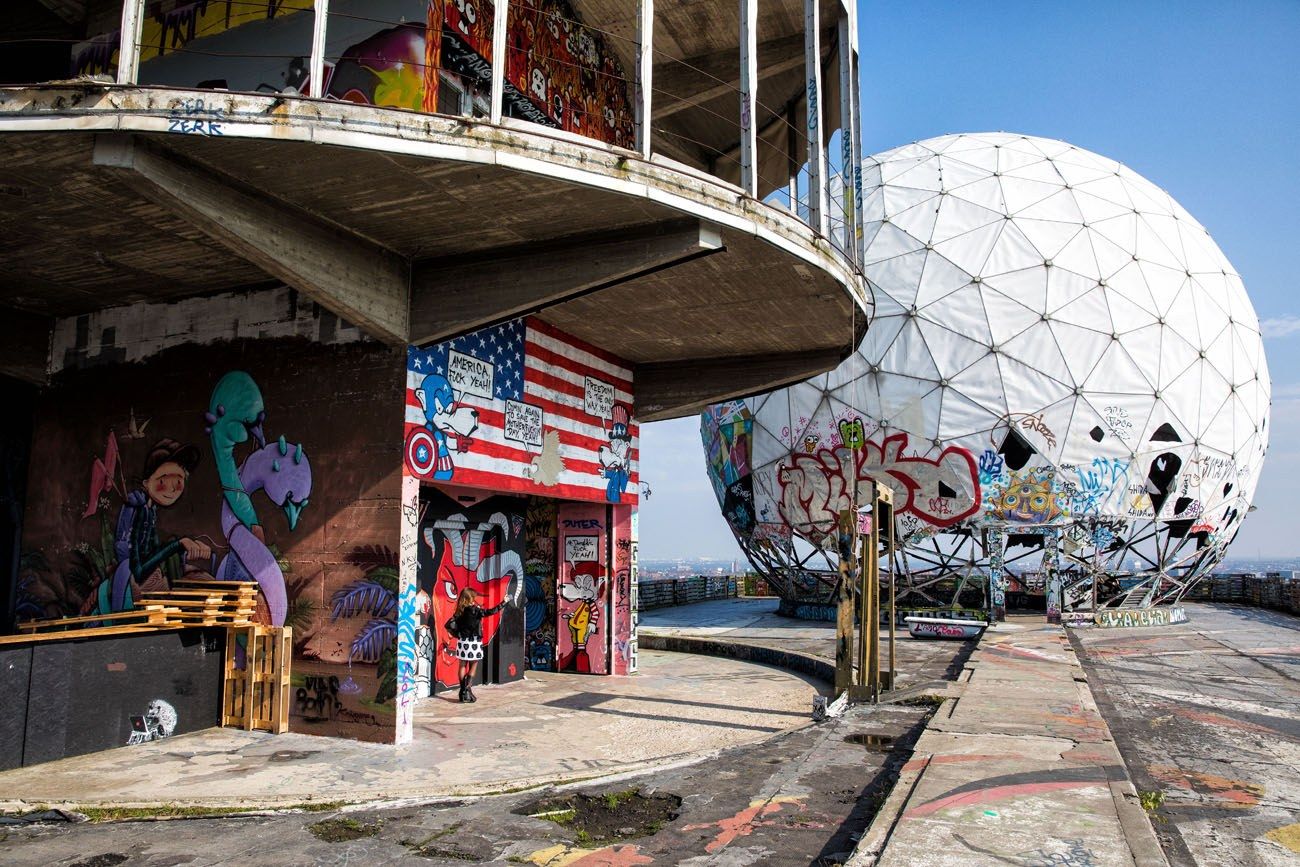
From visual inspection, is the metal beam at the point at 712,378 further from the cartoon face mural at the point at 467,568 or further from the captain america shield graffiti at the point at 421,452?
the captain america shield graffiti at the point at 421,452

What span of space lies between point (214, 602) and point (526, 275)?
533cm

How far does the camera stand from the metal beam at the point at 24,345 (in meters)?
12.9

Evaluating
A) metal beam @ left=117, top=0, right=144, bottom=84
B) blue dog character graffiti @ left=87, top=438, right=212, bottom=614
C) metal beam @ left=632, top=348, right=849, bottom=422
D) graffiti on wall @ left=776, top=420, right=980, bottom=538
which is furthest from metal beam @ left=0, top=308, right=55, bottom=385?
graffiti on wall @ left=776, top=420, right=980, bottom=538

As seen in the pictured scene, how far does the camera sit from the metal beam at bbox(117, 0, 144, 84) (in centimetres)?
789

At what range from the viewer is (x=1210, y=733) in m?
10.8

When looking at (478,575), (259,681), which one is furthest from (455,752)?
(478,575)

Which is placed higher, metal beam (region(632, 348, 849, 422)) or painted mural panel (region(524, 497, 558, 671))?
metal beam (region(632, 348, 849, 422))

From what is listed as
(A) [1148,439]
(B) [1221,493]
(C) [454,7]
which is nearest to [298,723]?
(C) [454,7]

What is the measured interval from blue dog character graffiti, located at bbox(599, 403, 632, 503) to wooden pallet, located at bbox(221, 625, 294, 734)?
6.34m

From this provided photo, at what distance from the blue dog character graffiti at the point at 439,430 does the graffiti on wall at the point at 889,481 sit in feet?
47.3

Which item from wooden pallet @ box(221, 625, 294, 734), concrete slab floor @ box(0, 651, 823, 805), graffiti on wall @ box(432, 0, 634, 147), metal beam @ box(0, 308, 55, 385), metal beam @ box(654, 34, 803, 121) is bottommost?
concrete slab floor @ box(0, 651, 823, 805)

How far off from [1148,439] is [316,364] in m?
22.2

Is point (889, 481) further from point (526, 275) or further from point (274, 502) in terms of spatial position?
point (274, 502)

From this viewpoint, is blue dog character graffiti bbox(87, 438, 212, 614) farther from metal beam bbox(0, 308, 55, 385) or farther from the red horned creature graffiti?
the red horned creature graffiti
